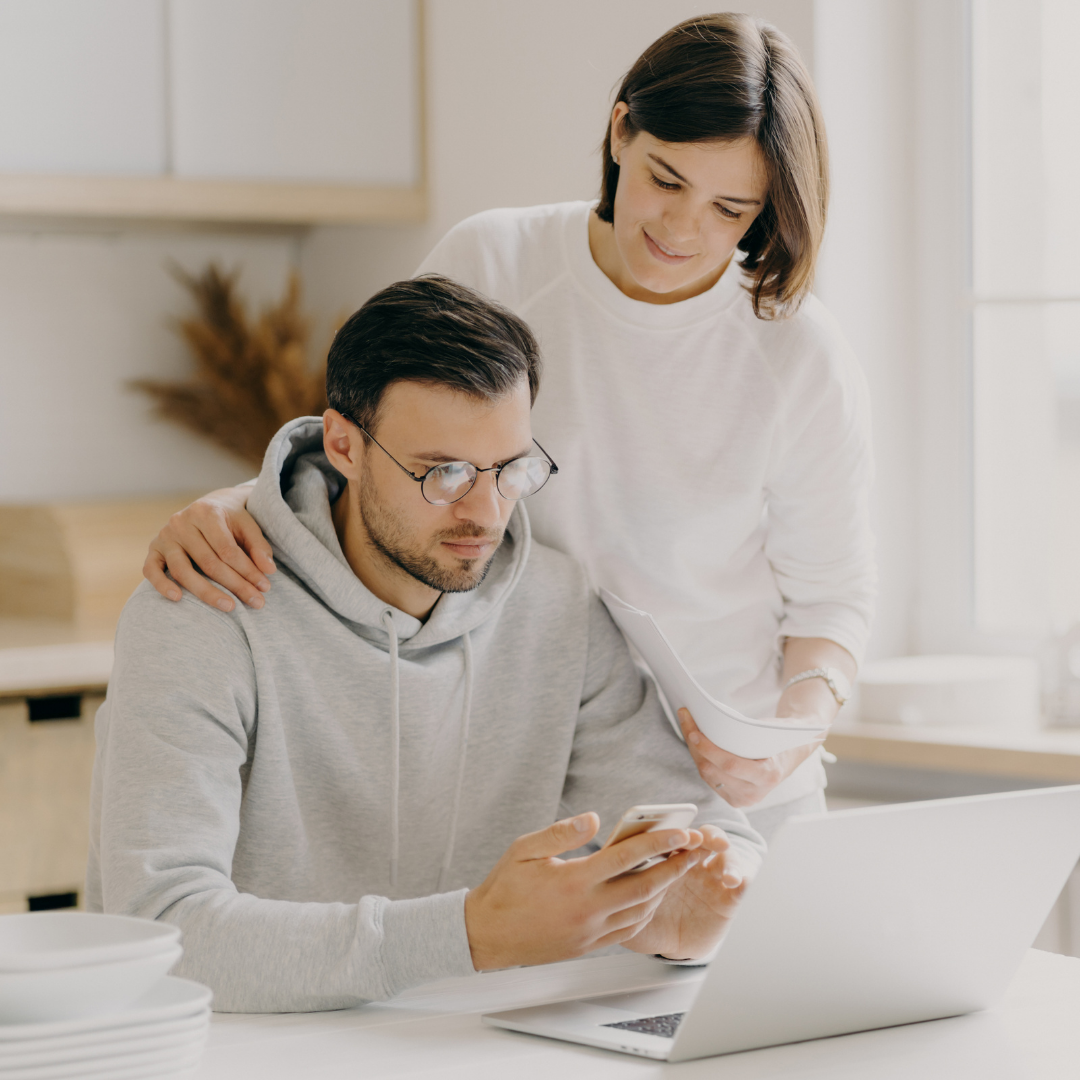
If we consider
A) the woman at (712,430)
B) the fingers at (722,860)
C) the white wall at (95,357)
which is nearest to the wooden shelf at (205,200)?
the white wall at (95,357)

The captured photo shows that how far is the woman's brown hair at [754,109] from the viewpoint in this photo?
4.49 ft

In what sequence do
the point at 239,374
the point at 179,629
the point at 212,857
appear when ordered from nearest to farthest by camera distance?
the point at 212,857, the point at 179,629, the point at 239,374

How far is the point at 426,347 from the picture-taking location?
1354 millimetres

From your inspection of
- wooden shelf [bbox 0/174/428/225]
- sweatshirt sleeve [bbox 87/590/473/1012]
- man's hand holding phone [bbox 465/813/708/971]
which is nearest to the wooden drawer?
wooden shelf [bbox 0/174/428/225]

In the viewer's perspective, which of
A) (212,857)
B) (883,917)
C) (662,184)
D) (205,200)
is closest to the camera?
(883,917)

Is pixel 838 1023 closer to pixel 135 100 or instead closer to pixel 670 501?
pixel 670 501

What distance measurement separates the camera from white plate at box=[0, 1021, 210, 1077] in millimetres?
830

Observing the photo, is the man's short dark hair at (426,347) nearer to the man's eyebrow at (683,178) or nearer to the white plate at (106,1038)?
the man's eyebrow at (683,178)

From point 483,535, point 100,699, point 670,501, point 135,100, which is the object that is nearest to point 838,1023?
point 483,535

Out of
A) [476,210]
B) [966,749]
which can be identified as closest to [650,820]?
[966,749]

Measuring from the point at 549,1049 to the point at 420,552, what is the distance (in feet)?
1.62

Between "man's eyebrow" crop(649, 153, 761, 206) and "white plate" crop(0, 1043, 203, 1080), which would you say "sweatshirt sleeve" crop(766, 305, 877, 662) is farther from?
"white plate" crop(0, 1043, 203, 1080)

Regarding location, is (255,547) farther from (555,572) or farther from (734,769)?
(734,769)

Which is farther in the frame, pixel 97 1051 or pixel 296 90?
pixel 296 90
